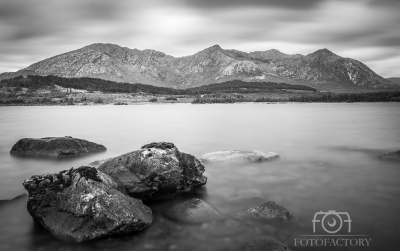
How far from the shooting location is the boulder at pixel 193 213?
7867 millimetres

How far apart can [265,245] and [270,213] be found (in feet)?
6.52

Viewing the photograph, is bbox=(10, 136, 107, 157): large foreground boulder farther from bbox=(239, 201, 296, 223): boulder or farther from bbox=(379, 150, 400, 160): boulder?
bbox=(379, 150, 400, 160): boulder

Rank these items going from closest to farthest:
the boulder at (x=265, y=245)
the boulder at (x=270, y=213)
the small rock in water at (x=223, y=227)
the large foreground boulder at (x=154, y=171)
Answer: the boulder at (x=265, y=245) → the small rock in water at (x=223, y=227) → the boulder at (x=270, y=213) → the large foreground boulder at (x=154, y=171)

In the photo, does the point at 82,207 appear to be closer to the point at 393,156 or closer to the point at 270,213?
the point at 270,213

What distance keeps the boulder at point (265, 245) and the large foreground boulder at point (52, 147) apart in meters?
12.2

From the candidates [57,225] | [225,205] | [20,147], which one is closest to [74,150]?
[20,147]

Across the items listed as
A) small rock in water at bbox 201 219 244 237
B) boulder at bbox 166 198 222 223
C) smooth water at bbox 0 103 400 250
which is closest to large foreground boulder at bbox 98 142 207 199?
smooth water at bbox 0 103 400 250

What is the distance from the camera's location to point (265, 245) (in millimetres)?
5891

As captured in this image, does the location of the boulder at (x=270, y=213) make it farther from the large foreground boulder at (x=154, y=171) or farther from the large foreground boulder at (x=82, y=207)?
the large foreground boulder at (x=82, y=207)

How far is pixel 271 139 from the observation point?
80.1 feet

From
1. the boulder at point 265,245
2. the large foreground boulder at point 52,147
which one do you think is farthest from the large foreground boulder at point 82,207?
the large foreground boulder at point 52,147

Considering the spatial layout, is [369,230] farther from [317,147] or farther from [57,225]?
[317,147]

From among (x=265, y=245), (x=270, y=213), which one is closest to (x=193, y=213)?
(x=270, y=213)

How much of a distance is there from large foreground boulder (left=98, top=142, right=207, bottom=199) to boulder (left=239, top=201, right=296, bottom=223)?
105 inches
